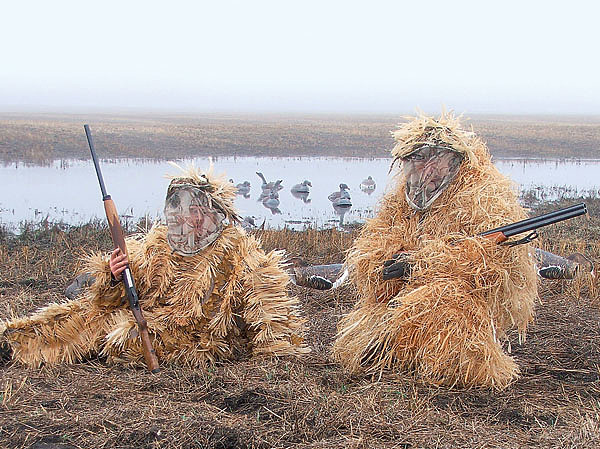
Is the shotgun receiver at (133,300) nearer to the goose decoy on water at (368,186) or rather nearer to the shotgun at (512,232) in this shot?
the shotgun at (512,232)

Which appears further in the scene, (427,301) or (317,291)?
(317,291)

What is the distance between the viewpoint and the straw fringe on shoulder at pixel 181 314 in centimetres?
412

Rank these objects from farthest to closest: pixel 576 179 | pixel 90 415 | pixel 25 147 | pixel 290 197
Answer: pixel 25 147
pixel 576 179
pixel 290 197
pixel 90 415

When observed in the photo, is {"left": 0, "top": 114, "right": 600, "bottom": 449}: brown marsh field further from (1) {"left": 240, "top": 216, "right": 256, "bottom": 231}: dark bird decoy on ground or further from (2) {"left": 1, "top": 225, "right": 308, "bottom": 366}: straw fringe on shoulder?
(1) {"left": 240, "top": 216, "right": 256, "bottom": 231}: dark bird decoy on ground

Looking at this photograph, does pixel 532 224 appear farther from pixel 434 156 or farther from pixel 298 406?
pixel 298 406

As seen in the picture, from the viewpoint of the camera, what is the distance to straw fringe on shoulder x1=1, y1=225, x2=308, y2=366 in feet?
13.5

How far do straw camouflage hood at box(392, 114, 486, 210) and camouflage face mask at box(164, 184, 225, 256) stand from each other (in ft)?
4.00

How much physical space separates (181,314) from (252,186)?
12.3m

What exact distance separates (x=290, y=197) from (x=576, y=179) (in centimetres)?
858

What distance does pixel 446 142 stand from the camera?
4094 mm

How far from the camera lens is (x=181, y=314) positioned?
4145 mm

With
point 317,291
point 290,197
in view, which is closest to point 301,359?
point 317,291

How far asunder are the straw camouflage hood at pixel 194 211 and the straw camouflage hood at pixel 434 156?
117 centimetres

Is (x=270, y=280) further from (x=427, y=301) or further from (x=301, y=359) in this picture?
(x=427, y=301)
